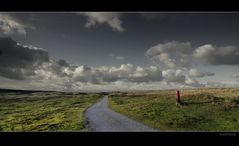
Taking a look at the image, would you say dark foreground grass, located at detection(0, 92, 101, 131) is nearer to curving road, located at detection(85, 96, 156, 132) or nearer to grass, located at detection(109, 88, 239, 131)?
curving road, located at detection(85, 96, 156, 132)

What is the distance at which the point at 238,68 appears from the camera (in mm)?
9695

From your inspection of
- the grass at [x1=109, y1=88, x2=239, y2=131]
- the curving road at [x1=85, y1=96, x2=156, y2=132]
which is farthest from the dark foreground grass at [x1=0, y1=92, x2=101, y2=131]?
the grass at [x1=109, y1=88, x2=239, y2=131]

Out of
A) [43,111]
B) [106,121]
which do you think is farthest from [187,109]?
[43,111]

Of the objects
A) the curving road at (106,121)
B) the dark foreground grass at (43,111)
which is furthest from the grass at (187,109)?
the dark foreground grass at (43,111)

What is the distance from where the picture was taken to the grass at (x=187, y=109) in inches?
379

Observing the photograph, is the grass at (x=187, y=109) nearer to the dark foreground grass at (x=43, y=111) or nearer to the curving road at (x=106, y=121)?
the curving road at (x=106, y=121)

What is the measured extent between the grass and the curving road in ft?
0.55

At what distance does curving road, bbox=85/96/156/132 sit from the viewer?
31.5 feet

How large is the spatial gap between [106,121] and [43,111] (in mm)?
1395

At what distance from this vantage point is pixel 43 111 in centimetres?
1000

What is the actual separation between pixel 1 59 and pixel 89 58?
187 centimetres

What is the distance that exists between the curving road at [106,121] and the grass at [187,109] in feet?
0.55
